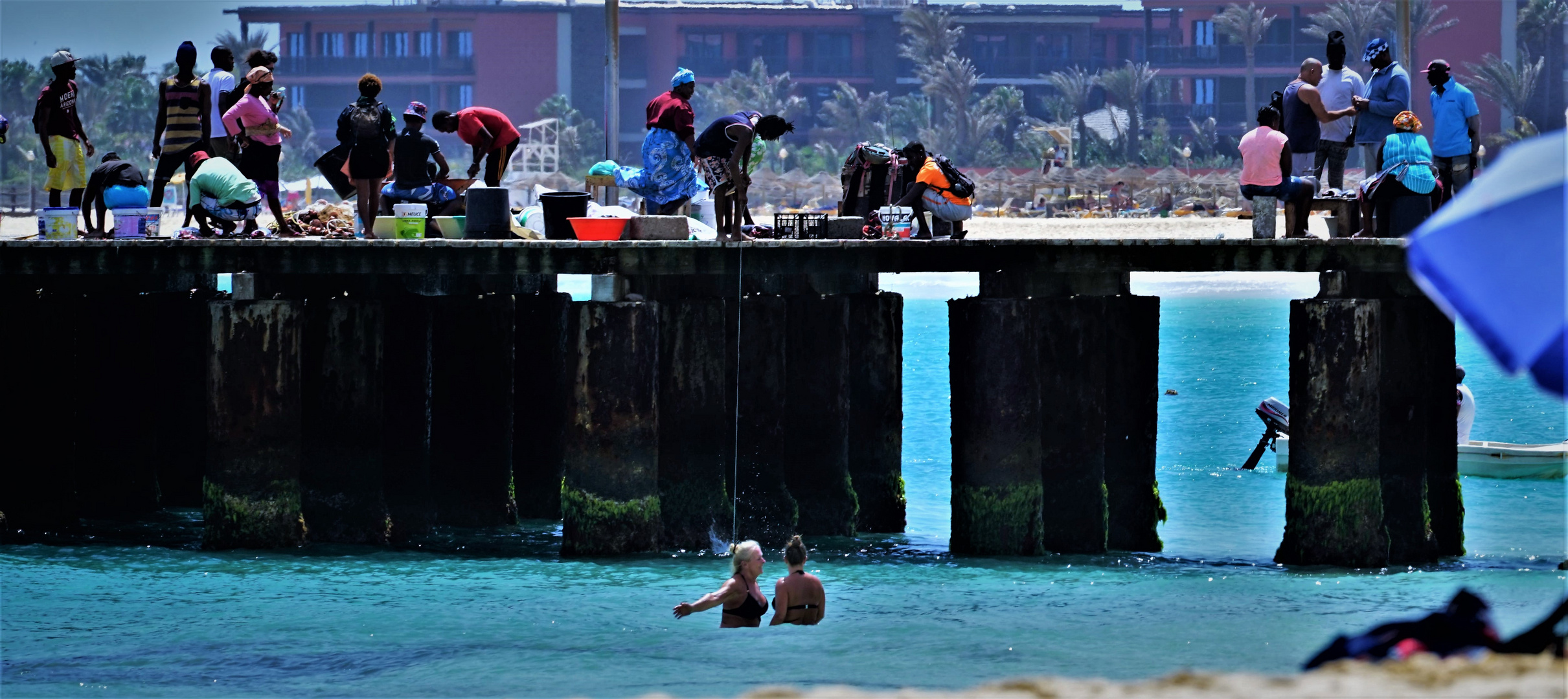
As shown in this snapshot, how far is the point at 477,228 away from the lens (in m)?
16.5

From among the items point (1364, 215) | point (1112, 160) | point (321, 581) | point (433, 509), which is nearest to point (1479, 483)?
point (1364, 215)

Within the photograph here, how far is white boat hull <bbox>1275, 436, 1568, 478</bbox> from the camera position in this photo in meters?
22.9

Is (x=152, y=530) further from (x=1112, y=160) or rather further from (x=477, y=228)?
(x=1112, y=160)

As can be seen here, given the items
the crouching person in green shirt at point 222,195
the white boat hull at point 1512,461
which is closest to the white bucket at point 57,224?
the crouching person in green shirt at point 222,195

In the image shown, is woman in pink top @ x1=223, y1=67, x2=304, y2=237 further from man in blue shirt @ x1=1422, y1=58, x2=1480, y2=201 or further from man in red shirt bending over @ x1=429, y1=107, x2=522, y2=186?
man in blue shirt @ x1=1422, y1=58, x2=1480, y2=201

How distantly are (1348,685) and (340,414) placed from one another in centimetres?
1059

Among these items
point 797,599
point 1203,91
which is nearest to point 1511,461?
point 797,599

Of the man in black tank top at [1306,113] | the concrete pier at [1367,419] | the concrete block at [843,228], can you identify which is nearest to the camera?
the concrete pier at [1367,419]

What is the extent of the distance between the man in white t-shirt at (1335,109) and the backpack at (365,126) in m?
8.13

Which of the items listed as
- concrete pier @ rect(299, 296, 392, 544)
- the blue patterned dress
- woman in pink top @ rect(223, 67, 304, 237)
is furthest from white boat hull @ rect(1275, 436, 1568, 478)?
woman in pink top @ rect(223, 67, 304, 237)

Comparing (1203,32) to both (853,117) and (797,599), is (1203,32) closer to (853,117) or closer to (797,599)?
(853,117)

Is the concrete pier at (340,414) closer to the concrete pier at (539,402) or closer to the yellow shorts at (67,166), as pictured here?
the concrete pier at (539,402)

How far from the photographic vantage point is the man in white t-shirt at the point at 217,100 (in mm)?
17844

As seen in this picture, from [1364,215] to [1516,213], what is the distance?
29.1 ft
